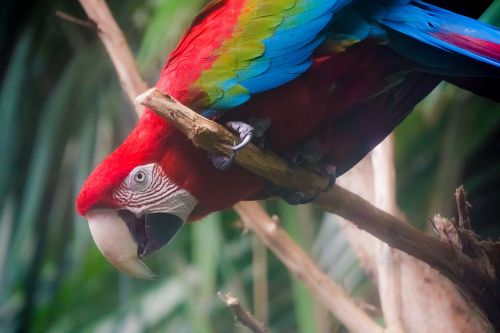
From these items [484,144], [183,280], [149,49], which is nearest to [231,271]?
[183,280]

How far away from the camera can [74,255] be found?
1.58 meters

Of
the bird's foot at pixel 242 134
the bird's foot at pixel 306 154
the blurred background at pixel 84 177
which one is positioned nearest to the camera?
the bird's foot at pixel 242 134

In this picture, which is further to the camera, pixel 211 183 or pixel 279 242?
pixel 279 242

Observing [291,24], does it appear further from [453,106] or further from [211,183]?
[453,106]

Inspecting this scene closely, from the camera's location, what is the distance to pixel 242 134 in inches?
34.8

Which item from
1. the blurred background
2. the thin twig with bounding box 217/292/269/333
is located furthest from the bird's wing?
the blurred background

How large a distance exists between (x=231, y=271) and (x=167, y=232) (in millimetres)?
532

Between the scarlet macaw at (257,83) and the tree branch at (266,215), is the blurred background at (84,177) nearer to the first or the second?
the tree branch at (266,215)

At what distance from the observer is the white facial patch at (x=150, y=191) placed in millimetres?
944

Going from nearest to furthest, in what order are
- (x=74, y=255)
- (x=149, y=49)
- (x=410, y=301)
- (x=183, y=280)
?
(x=410, y=301) < (x=149, y=49) < (x=183, y=280) < (x=74, y=255)

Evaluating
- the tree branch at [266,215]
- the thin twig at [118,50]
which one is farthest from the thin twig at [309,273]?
the thin twig at [118,50]

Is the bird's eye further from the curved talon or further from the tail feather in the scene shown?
the tail feather

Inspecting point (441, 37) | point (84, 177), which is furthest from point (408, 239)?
point (84, 177)

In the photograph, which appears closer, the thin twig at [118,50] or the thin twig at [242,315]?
the thin twig at [242,315]
